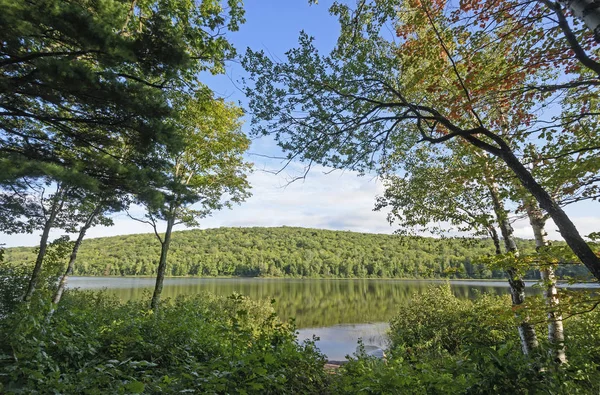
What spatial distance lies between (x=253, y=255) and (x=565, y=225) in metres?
100

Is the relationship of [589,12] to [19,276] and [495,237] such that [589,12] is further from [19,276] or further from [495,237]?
[19,276]

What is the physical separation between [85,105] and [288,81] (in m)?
3.20

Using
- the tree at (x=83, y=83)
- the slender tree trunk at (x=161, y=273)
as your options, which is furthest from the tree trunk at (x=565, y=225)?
the slender tree trunk at (x=161, y=273)

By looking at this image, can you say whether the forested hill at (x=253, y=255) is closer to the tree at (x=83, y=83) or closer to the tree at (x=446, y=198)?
the tree at (x=446, y=198)

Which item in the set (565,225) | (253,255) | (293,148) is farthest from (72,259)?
Result: (253,255)

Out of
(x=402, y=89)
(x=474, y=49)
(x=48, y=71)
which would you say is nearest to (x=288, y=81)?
(x=402, y=89)

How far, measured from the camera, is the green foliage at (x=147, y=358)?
2434mm

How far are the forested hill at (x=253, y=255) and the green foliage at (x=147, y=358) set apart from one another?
73995 millimetres

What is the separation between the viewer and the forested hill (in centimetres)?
8431

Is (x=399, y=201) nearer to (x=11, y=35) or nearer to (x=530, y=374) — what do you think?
(x=530, y=374)

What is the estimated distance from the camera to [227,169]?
12.4 m

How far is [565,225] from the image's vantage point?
8.99 feet

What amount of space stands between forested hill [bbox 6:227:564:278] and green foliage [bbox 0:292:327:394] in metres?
74.0

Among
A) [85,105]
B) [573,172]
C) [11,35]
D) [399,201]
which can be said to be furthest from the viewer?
[399,201]
